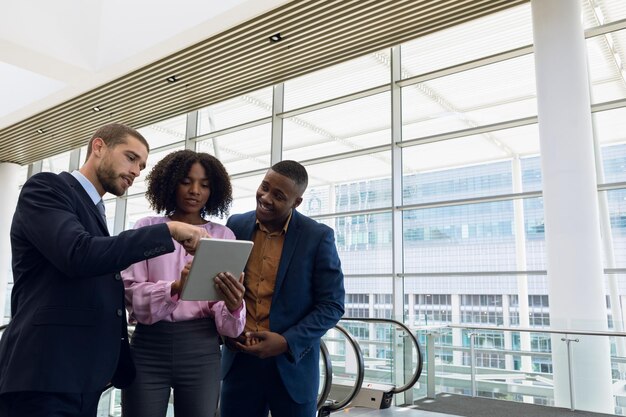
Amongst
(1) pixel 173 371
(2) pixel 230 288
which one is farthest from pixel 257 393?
(2) pixel 230 288

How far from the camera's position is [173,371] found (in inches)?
70.9

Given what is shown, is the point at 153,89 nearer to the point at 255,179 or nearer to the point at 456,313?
the point at 255,179

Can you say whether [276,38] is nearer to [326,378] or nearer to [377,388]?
[377,388]

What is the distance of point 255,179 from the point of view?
1027 cm

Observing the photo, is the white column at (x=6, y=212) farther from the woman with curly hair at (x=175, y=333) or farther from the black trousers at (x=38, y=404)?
the black trousers at (x=38, y=404)

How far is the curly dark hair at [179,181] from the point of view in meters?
2.08

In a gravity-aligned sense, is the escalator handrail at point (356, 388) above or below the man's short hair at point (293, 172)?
below

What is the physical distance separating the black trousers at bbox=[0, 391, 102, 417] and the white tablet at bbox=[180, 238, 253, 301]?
427mm

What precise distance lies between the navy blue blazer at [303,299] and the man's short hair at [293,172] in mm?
144

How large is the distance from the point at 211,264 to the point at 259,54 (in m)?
6.75

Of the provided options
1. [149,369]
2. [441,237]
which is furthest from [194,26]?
[149,369]

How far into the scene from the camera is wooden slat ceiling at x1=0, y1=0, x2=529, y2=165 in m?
6.70

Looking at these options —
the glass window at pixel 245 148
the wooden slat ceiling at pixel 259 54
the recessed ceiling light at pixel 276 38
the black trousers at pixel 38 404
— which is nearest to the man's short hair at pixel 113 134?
the black trousers at pixel 38 404

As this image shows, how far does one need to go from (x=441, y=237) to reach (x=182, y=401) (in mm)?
6802
